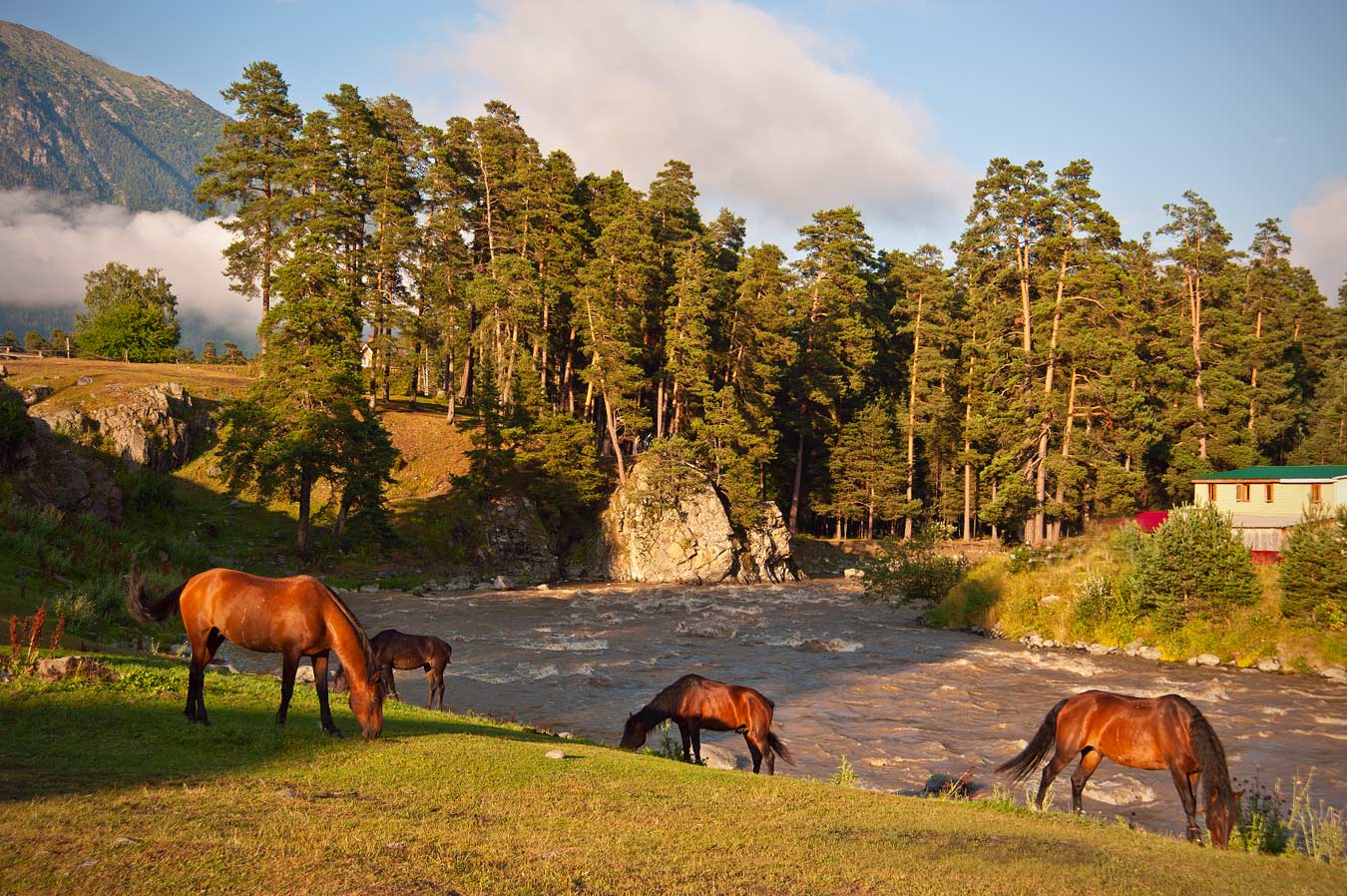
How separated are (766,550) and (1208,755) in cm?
4424

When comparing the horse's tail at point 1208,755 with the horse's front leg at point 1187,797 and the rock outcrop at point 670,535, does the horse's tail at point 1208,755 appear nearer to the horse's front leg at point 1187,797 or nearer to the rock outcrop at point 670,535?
the horse's front leg at point 1187,797

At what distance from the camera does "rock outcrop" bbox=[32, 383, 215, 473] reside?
137 ft

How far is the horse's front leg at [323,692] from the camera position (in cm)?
943

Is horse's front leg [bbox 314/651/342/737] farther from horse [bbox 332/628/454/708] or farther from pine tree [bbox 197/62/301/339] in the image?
pine tree [bbox 197/62/301/339]

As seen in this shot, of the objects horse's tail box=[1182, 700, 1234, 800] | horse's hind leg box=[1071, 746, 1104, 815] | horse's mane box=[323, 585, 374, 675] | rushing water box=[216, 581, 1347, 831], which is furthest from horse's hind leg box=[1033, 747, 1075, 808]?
horse's mane box=[323, 585, 374, 675]

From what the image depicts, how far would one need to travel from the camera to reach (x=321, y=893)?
194 inches

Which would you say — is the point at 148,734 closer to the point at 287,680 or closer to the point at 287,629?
the point at 287,680

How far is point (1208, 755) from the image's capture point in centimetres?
975

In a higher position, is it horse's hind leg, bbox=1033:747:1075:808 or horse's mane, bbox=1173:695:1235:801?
horse's mane, bbox=1173:695:1235:801

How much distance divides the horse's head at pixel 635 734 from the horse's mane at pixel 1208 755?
7.87 meters

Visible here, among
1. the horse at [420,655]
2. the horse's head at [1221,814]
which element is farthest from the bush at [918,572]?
the horse's head at [1221,814]

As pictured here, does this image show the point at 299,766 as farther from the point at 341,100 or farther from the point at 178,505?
the point at 341,100

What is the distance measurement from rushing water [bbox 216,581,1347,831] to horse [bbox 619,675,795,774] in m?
2.20

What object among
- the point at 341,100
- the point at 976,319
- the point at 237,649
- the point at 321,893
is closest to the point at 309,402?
the point at 237,649
